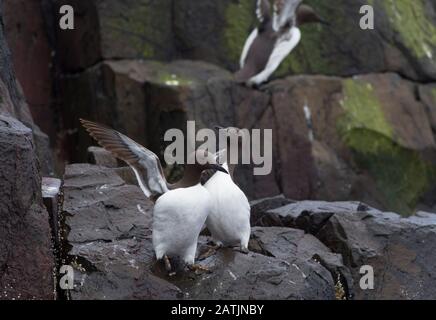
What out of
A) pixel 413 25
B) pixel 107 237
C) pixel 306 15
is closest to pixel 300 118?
pixel 306 15

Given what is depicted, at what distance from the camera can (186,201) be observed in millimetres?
5648

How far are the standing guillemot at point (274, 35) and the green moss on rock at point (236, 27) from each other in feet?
1.10

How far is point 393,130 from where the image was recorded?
40.8ft

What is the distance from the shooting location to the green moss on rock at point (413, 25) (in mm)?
12680

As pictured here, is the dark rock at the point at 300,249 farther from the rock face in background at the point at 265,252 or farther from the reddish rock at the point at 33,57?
the reddish rock at the point at 33,57

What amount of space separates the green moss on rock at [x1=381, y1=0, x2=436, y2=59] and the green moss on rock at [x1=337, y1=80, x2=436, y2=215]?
0.94m

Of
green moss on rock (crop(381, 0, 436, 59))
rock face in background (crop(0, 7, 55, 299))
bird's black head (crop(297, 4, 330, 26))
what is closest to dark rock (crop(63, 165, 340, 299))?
rock face in background (crop(0, 7, 55, 299))

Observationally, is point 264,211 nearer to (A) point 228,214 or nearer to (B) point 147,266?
(A) point 228,214

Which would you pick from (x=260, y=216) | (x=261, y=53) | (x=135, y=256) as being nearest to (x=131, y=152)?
(x=135, y=256)

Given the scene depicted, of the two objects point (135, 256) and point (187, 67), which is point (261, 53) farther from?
point (135, 256)

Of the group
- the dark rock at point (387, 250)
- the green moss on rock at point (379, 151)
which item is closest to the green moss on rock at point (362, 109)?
the green moss on rock at point (379, 151)

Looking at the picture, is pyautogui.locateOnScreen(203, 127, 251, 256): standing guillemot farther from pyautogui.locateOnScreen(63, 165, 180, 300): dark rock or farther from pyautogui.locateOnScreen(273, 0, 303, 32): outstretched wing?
pyautogui.locateOnScreen(273, 0, 303, 32): outstretched wing

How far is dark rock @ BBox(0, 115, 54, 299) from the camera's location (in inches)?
221
